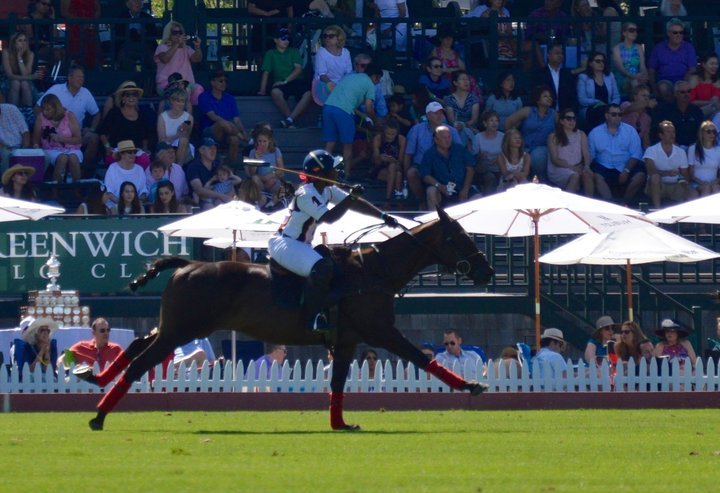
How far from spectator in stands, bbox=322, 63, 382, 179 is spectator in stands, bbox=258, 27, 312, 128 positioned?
118 centimetres

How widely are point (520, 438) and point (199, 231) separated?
865 cm

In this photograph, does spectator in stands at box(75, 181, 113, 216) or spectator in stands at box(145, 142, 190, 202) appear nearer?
spectator in stands at box(75, 181, 113, 216)

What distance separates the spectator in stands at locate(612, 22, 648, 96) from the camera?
27.9 meters

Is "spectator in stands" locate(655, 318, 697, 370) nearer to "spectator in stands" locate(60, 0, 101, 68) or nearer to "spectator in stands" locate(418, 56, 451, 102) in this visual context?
"spectator in stands" locate(418, 56, 451, 102)

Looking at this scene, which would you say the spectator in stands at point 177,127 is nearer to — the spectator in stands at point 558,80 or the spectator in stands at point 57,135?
the spectator in stands at point 57,135

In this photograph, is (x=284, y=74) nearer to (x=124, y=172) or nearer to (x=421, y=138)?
(x=421, y=138)

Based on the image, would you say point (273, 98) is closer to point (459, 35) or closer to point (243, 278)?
point (459, 35)

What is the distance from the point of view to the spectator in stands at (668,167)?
2564 cm

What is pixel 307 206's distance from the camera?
15055mm

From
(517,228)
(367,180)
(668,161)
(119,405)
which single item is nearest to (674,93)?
(668,161)

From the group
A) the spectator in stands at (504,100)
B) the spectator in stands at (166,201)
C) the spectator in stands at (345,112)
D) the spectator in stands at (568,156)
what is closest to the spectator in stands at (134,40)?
the spectator in stands at (345,112)

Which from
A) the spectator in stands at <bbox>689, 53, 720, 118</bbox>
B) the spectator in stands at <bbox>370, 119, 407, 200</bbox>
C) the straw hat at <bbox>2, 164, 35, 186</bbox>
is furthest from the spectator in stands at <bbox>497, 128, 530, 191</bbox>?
the straw hat at <bbox>2, 164, 35, 186</bbox>

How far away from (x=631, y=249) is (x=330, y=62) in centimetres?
773

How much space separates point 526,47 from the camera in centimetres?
Result: 2881
